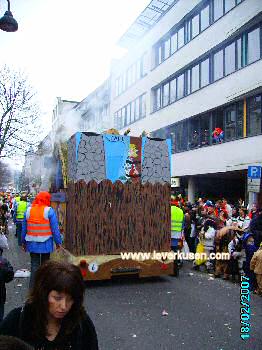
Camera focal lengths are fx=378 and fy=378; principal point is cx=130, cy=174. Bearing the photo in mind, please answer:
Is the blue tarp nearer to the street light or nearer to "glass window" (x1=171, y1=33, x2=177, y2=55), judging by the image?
the street light

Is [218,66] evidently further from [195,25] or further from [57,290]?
[57,290]

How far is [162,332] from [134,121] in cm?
2536

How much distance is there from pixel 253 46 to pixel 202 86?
4295 millimetres

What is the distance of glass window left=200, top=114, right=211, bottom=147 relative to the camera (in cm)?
2016

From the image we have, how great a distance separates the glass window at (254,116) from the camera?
16234mm

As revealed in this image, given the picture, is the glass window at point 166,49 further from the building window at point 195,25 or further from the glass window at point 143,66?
the building window at point 195,25

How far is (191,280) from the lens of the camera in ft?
25.9

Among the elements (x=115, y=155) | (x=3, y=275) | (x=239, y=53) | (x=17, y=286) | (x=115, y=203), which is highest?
(x=239, y=53)

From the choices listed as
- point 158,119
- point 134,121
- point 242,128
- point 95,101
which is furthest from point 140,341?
point 95,101

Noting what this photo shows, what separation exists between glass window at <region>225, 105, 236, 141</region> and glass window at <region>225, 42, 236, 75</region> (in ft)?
5.79

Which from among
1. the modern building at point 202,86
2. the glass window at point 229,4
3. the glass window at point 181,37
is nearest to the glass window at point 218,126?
the modern building at point 202,86

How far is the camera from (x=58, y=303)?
6.43 ft

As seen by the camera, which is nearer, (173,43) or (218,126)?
(218,126)
